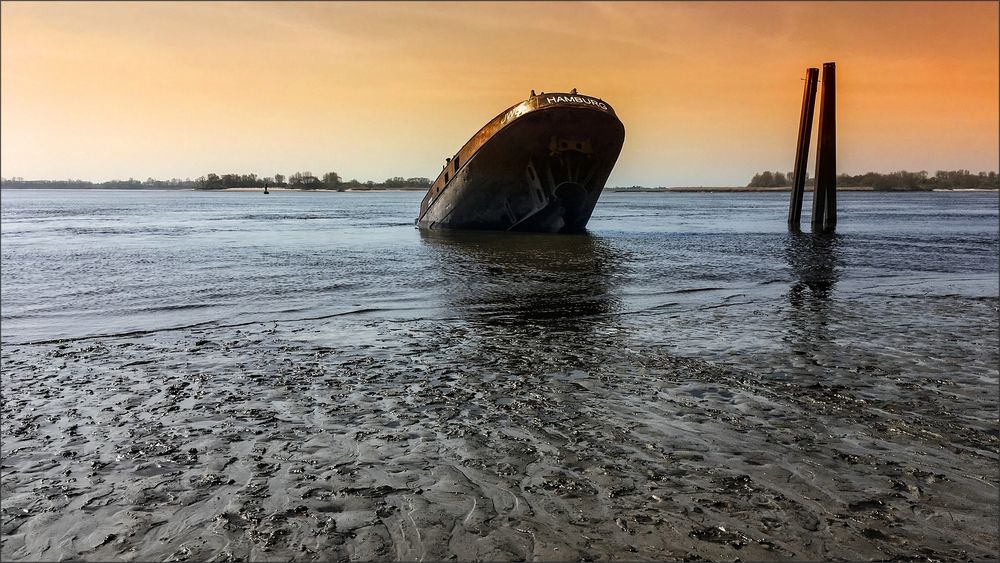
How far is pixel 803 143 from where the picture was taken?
27.0 meters

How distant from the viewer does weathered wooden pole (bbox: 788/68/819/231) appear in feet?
85.1

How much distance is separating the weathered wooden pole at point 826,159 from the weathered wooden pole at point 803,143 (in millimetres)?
860

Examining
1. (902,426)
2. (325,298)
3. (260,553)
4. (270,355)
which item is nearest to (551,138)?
(325,298)

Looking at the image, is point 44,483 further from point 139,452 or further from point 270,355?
point 270,355

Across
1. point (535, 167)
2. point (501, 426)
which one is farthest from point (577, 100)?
point (501, 426)

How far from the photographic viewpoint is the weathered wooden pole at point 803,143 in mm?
25953

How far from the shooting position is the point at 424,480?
11.0 ft

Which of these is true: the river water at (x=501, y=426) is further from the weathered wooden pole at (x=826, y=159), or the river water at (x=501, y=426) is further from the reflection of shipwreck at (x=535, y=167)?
the weathered wooden pole at (x=826, y=159)

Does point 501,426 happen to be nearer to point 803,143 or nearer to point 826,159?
point 826,159

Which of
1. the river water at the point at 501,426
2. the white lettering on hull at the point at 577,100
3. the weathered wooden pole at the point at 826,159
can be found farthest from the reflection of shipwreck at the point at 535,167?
the river water at the point at 501,426

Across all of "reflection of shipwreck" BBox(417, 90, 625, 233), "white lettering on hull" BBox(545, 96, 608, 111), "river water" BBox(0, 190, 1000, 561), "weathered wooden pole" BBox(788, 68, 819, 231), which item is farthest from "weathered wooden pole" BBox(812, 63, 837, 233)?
"river water" BBox(0, 190, 1000, 561)

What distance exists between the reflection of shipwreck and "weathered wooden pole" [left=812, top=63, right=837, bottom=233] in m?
8.38

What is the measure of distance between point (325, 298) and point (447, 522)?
731cm

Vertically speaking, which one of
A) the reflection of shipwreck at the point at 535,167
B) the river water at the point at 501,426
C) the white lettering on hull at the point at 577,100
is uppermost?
the white lettering on hull at the point at 577,100
